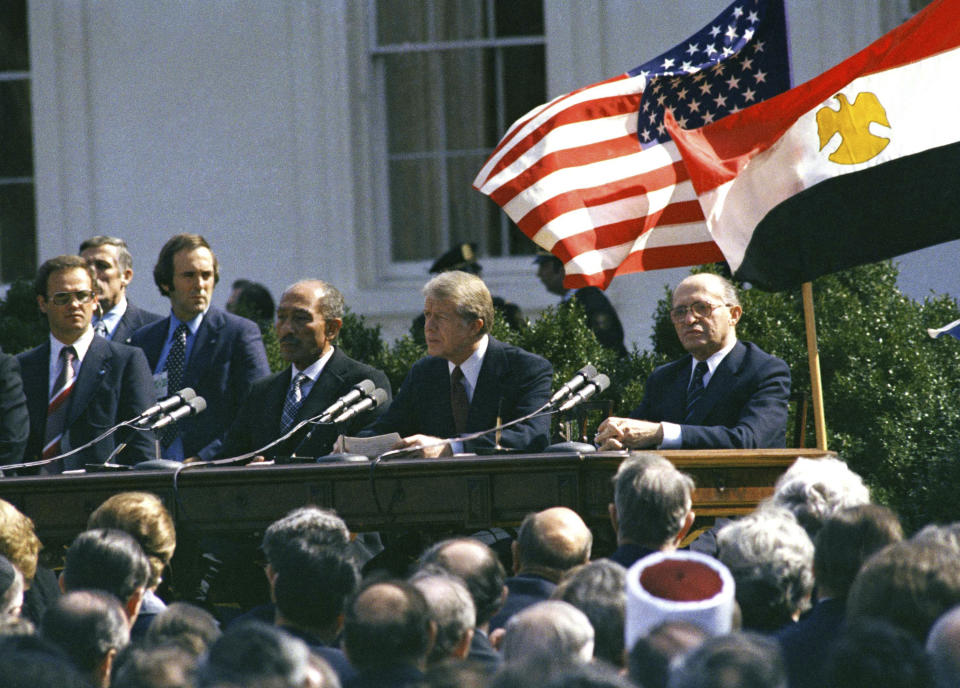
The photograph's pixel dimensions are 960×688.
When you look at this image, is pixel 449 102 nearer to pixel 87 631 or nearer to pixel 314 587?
pixel 314 587

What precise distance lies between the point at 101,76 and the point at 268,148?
141 cm

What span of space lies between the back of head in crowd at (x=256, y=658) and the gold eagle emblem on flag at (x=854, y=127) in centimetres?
470

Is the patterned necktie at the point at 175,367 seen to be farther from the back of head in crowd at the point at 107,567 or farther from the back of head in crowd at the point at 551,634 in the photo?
the back of head in crowd at the point at 551,634

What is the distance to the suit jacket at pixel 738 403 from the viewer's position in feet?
21.3

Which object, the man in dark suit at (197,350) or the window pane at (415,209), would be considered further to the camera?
the window pane at (415,209)

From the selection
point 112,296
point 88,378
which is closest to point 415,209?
point 112,296

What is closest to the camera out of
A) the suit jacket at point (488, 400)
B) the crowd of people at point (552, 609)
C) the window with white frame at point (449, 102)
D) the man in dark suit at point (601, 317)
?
the crowd of people at point (552, 609)

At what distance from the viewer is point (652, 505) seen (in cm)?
475

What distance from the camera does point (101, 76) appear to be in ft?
37.9

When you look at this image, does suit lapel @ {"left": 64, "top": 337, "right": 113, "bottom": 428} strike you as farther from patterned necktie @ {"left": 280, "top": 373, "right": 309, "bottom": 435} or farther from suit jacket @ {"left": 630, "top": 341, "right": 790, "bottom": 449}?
suit jacket @ {"left": 630, "top": 341, "right": 790, "bottom": 449}

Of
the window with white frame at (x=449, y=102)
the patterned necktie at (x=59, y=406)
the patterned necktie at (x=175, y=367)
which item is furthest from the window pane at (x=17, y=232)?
the patterned necktie at (x=59, y=406)

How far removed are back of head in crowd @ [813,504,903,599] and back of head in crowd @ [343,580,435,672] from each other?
1.14 meters

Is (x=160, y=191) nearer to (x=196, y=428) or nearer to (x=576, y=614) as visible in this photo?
(x=196, y=428)

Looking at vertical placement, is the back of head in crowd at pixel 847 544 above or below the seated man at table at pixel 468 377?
below
